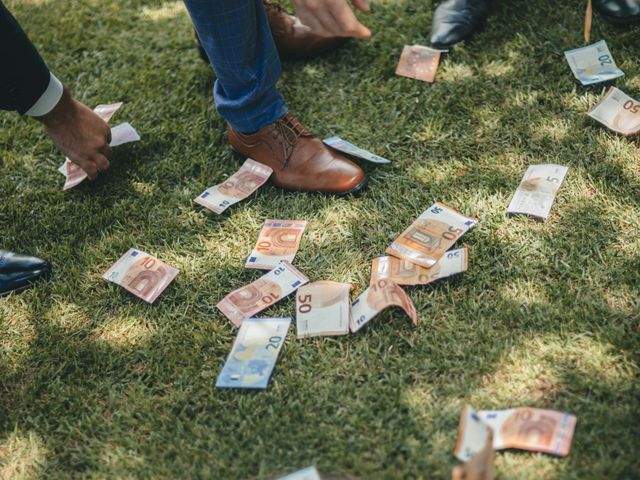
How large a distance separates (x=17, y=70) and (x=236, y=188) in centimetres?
99

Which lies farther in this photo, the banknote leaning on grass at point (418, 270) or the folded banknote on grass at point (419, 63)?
the folded banknote on grass at point (419, 63)

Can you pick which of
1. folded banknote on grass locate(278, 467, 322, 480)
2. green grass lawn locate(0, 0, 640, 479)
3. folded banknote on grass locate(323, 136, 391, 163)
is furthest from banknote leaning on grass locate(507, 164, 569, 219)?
folded banknote on grass locate(278, 467, 322, 480)

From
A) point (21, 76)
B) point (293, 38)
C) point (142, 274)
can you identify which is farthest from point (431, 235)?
point (21, 76)

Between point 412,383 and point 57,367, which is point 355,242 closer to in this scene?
point 412,383

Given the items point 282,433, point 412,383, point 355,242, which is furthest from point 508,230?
point 282,433

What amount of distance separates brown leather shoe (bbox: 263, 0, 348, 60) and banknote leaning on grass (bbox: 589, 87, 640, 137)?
140cm

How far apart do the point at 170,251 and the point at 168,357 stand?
54cm

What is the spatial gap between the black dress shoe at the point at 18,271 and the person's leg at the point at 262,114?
1.00 meters

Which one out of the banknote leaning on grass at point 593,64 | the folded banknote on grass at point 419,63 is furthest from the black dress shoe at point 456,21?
the banknote leaning on grass at point 593,64

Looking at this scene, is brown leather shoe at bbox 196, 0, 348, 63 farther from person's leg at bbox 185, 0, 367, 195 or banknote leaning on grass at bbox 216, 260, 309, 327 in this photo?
banknote leaning on grass at bbox 216, 260, 309, 327

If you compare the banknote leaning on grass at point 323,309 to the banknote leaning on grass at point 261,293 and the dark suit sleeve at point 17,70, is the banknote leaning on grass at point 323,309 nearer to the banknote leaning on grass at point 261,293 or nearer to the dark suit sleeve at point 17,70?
the banknote leaning on grass at point 261,293

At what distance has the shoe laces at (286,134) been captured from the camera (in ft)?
8.92

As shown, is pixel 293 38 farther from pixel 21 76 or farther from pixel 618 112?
pixel 618 112

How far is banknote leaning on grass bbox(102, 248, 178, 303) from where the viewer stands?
2.39 metres
